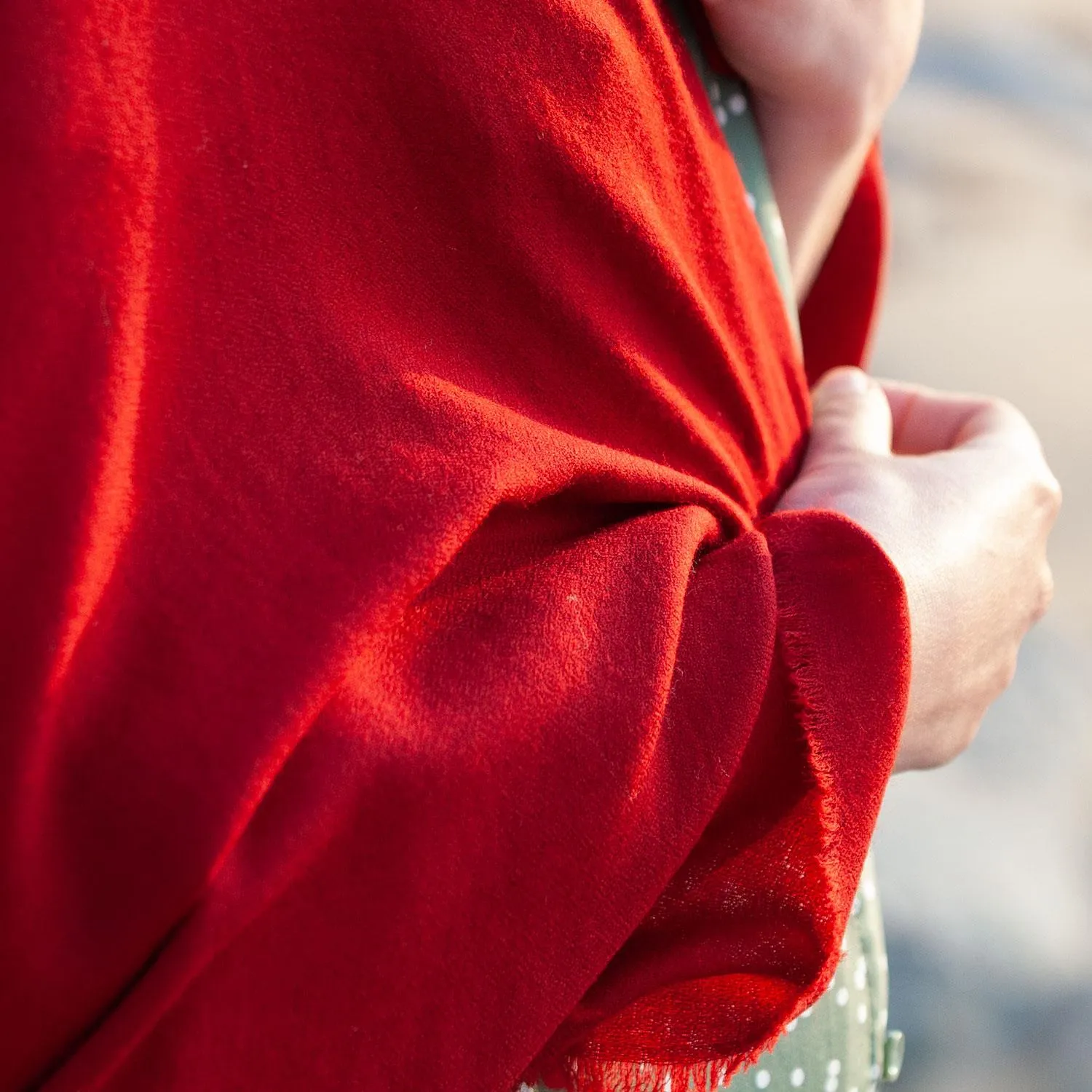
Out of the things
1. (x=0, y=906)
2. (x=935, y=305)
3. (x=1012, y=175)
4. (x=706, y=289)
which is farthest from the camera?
(x=1012, y=175)

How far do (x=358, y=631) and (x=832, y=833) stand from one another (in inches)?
7.4

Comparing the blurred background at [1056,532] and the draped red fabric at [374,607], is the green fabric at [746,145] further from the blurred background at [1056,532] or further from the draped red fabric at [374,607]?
the blurred background at [1056,532]

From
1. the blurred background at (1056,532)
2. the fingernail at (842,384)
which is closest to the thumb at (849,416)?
the fingernail at (842,384)

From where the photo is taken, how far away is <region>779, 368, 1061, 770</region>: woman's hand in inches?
21.0

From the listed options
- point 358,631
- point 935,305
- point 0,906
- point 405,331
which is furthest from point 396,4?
point 935,305

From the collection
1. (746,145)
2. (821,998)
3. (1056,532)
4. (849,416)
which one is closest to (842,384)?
(849,416)

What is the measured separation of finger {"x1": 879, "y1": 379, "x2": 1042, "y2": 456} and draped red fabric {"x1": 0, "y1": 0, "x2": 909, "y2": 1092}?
22cm

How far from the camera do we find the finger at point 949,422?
0.65 m

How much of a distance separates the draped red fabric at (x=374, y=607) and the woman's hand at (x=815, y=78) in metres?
0.10

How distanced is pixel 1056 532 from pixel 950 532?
184 centimetres

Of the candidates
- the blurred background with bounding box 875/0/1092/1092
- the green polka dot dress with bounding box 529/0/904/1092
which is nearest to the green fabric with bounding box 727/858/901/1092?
the green polka dot dress with bounding box 529/0/904/1092

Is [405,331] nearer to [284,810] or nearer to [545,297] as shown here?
[545,297]

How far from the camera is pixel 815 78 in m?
0.58

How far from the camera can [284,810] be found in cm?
39
